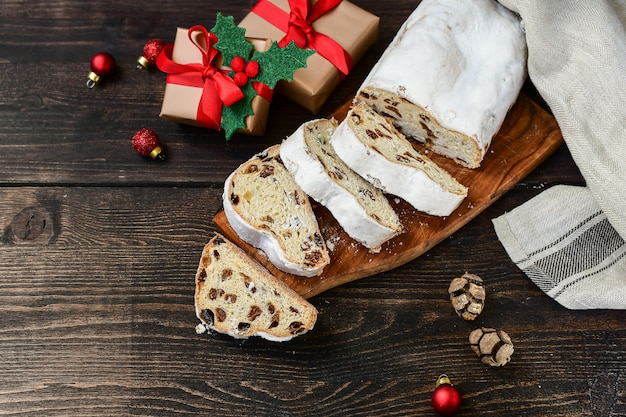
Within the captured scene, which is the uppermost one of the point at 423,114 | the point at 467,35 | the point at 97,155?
the point at 467,35

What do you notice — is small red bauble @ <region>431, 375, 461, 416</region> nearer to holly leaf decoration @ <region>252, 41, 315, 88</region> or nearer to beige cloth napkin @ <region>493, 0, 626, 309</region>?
beige cloth napkin @ <region>493, 0, 626, 309</region>

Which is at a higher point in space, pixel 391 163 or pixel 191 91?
pixel 391 163

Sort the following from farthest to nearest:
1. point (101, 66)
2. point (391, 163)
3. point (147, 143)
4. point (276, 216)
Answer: point (101, 66), point (147, 143), point (276, 216), point (391, 163)

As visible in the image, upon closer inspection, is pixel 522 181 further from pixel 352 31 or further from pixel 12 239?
pixel 12 239

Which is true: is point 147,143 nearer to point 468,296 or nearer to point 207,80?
point 207,80

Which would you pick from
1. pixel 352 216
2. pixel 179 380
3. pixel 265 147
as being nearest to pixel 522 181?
pixel 352 216

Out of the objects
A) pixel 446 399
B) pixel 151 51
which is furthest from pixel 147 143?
pixel 446 399
